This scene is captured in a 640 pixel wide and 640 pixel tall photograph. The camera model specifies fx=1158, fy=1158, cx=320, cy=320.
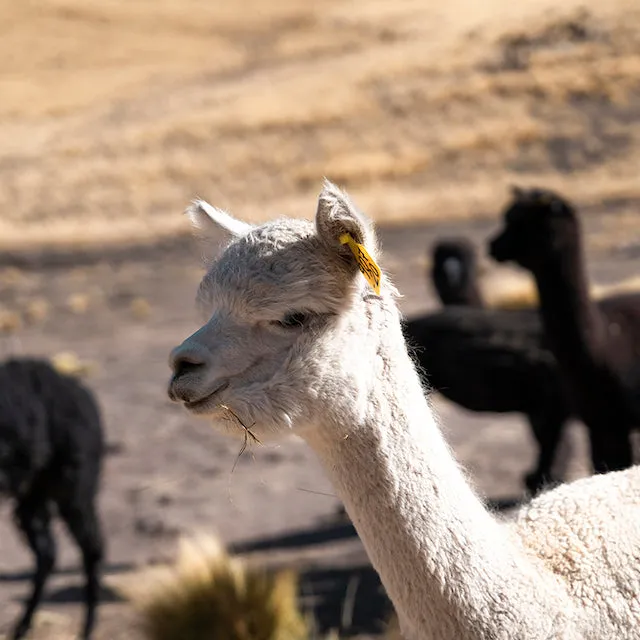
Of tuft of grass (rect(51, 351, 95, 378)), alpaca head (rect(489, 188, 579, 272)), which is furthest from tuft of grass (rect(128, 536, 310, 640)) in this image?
tuft of grass (rect(51, 351, 95, 378))

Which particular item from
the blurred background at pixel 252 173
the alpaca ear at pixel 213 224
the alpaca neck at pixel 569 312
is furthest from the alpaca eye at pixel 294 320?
the alpaca neck at pixel 569 312

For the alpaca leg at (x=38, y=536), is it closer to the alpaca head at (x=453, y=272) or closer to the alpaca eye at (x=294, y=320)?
the alpaca head at (x=453, y=272)

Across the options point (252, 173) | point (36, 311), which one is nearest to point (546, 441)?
point (36, 311)

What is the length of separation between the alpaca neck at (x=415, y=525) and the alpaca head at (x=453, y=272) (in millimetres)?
6606

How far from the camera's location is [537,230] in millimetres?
7047

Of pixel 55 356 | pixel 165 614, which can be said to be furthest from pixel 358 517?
pixel 55 356

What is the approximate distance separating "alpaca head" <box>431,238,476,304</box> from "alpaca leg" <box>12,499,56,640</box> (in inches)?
156

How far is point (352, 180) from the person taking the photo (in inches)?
1177

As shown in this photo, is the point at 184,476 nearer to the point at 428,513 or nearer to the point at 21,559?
the point at 21,559

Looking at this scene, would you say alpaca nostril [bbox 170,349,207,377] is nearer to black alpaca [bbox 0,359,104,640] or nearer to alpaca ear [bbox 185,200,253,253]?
alpaca ear [bbox 185,200,253,253]

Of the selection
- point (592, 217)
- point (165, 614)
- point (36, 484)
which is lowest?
point (592, 217)

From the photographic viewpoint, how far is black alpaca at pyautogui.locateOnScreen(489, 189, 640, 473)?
660cm

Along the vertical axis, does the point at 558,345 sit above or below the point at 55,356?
above

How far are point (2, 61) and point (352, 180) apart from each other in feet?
58.7
